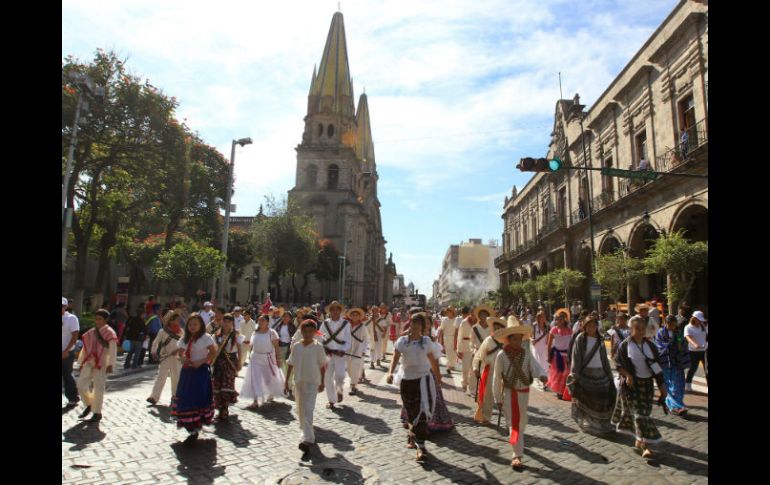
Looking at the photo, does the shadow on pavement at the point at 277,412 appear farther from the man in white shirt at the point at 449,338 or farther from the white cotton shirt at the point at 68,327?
the man in white shirt at the point at 449,338

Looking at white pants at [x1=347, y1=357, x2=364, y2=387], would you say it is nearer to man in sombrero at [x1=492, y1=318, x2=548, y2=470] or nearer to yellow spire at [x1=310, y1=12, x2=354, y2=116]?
man in sombrero at [x1=492, y1=318, x2=548, y2=470]

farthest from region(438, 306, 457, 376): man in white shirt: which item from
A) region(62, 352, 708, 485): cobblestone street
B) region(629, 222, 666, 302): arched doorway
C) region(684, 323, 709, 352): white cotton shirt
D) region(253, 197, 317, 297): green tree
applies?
region(253, 197, 317, 297): green tree

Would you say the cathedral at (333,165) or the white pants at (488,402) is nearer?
the white pants at (488,402)

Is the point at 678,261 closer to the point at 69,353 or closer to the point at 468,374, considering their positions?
the point at 468,374

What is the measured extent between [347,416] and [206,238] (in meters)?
33.8

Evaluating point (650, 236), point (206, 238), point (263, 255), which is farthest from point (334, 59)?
point (650, 236)

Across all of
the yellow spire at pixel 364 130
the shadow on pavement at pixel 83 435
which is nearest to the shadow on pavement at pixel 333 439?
the shadow on pavement at pixel 83 435

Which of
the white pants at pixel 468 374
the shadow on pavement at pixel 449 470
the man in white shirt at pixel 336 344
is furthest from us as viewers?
the white pants at pixel 468 374

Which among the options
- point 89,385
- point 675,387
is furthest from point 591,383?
point 89,385

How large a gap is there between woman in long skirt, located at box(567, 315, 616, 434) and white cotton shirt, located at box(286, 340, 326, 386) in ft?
12.7

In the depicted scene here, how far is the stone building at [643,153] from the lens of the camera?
1736cm

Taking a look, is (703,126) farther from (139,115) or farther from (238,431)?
(139,115)

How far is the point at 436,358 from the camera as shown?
20.4 feet

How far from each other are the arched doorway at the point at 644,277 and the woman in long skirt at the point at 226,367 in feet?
61.9
